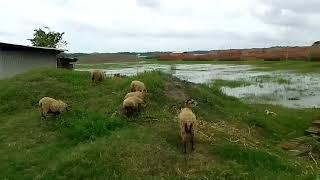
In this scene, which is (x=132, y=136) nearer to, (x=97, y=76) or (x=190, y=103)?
(x=190, y=103)

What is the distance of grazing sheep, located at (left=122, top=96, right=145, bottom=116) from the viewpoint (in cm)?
1481

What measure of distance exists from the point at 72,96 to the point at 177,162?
7013 millimetres

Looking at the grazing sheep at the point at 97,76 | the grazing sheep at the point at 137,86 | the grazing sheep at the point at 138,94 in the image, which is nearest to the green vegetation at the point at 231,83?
the grazing sheep at the point at 97,76

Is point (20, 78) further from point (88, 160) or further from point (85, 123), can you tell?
point (88, 160)

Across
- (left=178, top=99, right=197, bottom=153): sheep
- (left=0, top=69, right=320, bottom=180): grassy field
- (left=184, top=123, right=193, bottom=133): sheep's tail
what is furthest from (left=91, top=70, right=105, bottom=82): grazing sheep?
(left=184, top=123, right=193, bottom=133): sheep's tail

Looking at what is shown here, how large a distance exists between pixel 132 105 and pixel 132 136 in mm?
1656

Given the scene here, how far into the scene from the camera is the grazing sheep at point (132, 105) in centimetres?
1481

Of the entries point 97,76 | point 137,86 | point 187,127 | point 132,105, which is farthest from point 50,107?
point 187,127

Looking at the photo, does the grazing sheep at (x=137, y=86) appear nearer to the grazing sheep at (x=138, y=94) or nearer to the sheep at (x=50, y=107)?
the grazing sheep at (x=138, y=94)

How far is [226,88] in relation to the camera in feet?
117

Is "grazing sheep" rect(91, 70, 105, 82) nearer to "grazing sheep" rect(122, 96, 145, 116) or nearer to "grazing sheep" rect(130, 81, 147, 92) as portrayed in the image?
"grazing sheep" rect(130, 81, 147, 92)

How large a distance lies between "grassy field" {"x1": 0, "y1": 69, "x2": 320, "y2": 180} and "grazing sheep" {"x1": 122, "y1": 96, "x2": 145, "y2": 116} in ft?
0.76

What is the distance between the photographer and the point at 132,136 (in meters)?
13.4

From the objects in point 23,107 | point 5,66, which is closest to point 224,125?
point 23,107
